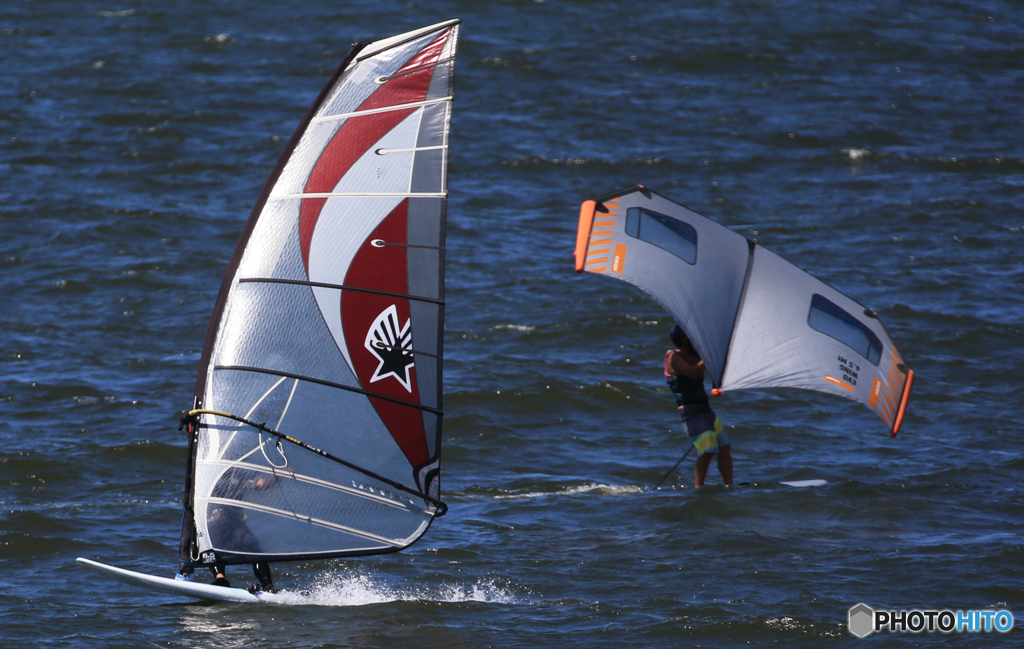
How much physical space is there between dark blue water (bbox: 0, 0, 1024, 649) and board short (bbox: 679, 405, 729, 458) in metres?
0.42

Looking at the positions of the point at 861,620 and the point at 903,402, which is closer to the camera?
the point at 861,620

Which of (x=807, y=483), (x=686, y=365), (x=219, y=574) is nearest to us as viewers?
(x=219, y=574)

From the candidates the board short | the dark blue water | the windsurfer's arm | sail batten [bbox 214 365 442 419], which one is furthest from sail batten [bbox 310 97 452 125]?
the board short

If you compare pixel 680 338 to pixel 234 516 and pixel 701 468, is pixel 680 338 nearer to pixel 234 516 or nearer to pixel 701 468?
pixel 701 468

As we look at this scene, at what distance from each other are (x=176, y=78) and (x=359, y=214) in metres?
19.3

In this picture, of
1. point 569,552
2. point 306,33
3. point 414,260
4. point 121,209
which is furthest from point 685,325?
point 306,33

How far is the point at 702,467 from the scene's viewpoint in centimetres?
1070

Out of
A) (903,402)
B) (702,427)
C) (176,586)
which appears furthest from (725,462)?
(176,586)

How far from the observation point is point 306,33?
94.0ft

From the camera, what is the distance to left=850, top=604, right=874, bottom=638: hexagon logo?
7.77 metres

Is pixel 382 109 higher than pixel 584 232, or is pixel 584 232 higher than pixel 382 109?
pixel 382 109

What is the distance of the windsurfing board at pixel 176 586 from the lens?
306 inches

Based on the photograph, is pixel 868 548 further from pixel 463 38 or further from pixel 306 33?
pixel 306 33

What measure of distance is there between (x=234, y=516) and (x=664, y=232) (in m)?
4.28
